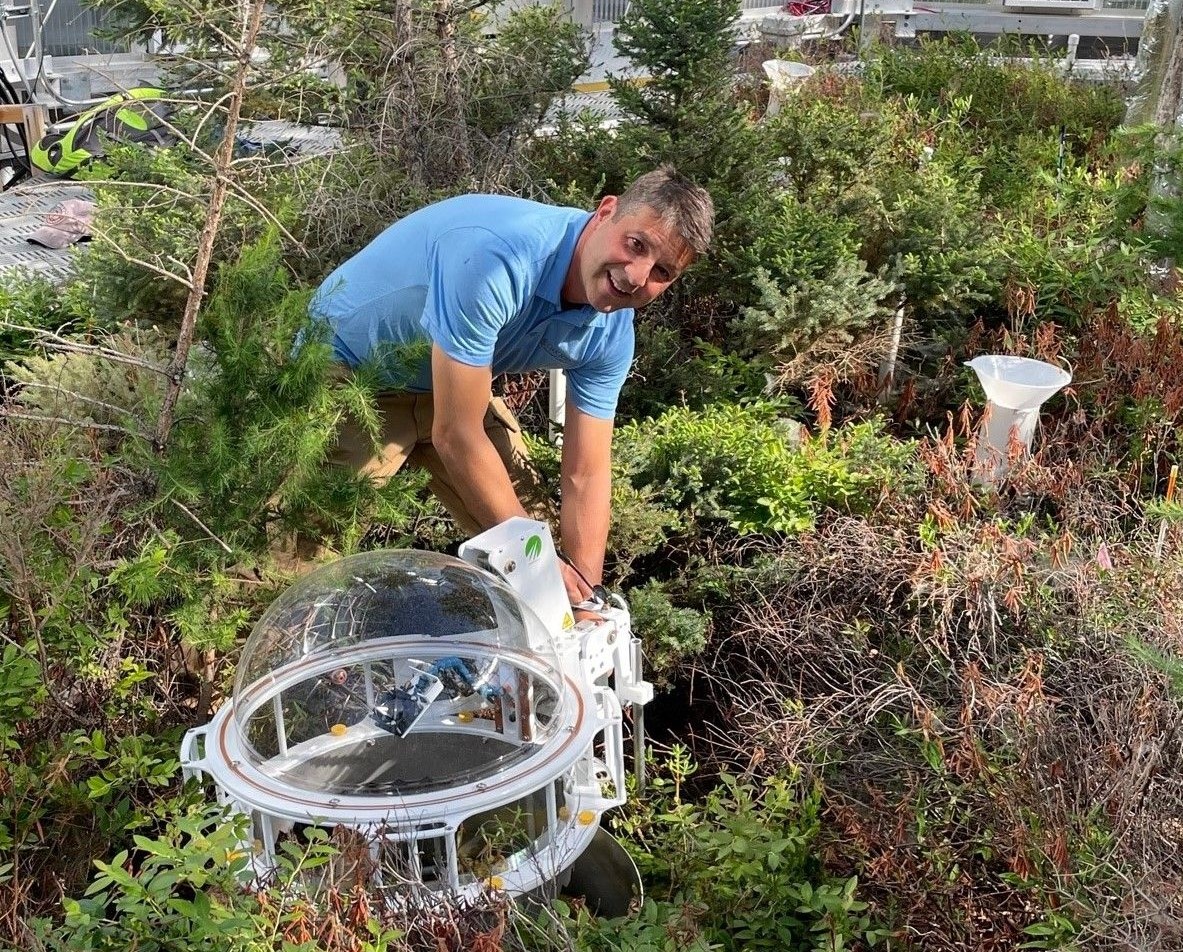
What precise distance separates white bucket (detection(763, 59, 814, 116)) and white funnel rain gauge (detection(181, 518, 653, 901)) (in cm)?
499

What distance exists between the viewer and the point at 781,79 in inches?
319

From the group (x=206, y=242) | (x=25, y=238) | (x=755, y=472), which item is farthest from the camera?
(x=25, y=238)

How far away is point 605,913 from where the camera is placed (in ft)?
10.0

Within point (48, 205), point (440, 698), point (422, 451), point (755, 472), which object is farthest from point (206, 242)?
point (48, 205)

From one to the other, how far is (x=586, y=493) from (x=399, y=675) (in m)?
0.88

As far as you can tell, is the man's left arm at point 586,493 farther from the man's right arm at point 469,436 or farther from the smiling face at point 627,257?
the smiling face at point 627,257

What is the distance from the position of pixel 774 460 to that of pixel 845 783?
4.38 feet

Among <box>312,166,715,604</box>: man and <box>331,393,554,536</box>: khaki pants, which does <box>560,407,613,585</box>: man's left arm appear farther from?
<box>331,393,554,536</box>: khaki pants

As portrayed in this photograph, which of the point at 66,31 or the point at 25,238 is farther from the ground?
the point at 66,31

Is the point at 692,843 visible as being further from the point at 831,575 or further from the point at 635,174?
the point at 635,174

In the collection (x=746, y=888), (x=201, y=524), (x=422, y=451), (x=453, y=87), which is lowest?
(x=746, y=888)

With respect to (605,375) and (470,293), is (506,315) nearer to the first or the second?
(470,293)

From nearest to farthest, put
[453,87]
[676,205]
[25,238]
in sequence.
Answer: [676,205], [453,87], [25,238]

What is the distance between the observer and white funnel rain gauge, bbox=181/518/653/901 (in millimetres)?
2678
